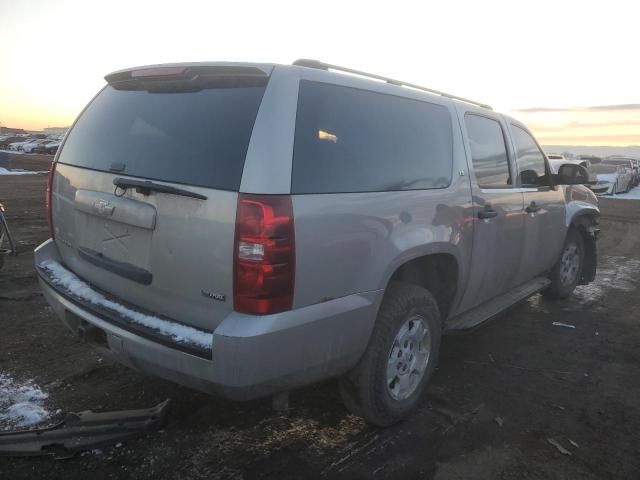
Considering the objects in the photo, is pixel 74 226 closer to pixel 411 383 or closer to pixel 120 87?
pixel 120 87

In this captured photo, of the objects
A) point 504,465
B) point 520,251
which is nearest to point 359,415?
point 504,465

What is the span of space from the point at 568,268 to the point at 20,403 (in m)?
5.67

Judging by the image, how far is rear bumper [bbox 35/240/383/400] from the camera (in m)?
2.25

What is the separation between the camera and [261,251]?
7.38 ft

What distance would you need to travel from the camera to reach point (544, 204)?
4828 mm

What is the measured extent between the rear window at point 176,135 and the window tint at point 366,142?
29cm

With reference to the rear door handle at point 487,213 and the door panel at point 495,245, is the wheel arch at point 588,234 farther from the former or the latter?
the rear door handle at point 487,213

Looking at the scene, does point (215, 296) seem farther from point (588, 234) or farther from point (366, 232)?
point (588, 234)

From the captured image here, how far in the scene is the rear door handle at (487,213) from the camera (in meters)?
3.70

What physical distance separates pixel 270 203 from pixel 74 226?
149 centimetres

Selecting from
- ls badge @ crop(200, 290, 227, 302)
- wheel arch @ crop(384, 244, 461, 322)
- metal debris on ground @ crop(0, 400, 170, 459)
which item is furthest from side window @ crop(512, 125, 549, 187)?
metal debris on ground @ crop(0, 400, 170, 459)

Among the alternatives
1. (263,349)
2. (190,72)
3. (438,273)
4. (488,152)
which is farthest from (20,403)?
(488,152)

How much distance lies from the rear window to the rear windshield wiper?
0.21ft

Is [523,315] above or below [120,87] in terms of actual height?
A: below
